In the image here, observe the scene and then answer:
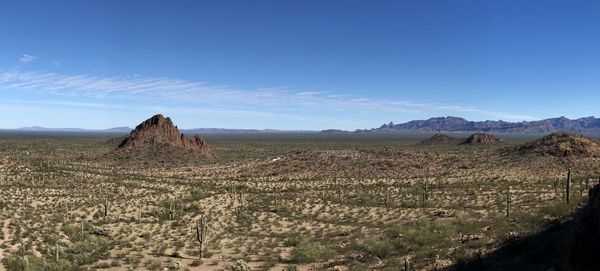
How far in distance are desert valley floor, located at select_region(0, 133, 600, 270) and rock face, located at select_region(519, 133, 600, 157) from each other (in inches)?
40.9

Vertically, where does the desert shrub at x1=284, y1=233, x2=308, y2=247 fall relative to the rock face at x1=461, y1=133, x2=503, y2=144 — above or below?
below

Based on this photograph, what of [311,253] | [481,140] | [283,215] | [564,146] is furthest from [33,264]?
[481,140]

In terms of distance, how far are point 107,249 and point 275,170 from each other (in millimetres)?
43202

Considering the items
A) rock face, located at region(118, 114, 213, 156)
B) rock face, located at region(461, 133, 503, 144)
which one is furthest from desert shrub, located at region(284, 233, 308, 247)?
rock face, located at region(461, 133, 503, 144)

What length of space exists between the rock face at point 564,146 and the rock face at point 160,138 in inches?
2214

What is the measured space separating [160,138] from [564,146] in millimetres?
66887

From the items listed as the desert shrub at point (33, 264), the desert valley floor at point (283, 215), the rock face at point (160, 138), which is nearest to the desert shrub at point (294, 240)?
the desert valley floor at point (283, 215)

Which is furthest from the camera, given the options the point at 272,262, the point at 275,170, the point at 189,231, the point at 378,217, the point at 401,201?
the point at 275,170

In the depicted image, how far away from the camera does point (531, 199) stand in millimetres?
32688

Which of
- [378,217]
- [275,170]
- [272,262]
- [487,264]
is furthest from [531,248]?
[275,170]

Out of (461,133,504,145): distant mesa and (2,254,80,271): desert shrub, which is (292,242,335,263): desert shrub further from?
(461,133,504,145): distant mesa

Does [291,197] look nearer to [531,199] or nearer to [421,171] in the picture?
[531,199]

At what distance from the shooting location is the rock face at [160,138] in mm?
88750

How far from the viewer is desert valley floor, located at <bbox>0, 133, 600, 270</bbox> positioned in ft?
69.5
